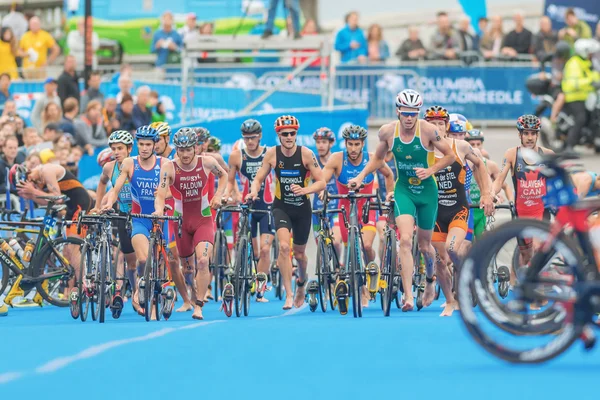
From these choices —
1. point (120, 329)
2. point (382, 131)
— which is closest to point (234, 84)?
point (382, 131)

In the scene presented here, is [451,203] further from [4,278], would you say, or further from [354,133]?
[4,278]

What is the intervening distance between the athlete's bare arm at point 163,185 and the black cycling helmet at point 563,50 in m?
12.5

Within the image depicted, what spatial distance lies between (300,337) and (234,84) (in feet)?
53.3

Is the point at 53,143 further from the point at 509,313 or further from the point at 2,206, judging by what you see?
the point at 509,313

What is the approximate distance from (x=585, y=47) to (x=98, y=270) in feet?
44.8

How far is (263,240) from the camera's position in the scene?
56.2 feet

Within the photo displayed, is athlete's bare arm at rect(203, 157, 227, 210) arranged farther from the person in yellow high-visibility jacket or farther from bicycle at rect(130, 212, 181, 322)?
the person in yellow high-visibility jacket

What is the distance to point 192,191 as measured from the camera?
49.7 feet

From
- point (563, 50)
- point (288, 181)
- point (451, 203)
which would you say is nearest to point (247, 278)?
point (288, 181)

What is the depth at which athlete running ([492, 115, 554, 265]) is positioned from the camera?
1561 cm

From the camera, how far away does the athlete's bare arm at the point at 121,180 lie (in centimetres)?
1452

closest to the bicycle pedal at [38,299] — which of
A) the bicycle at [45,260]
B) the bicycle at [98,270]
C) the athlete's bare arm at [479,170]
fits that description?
the bicycle at [45,260]

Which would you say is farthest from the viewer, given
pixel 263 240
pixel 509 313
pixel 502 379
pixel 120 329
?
pixel 263 240

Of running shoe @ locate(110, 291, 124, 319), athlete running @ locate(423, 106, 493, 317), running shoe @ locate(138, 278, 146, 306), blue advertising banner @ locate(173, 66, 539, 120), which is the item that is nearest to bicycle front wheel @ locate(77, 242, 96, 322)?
running shoe @ locate(110, 291, 124, 319)
